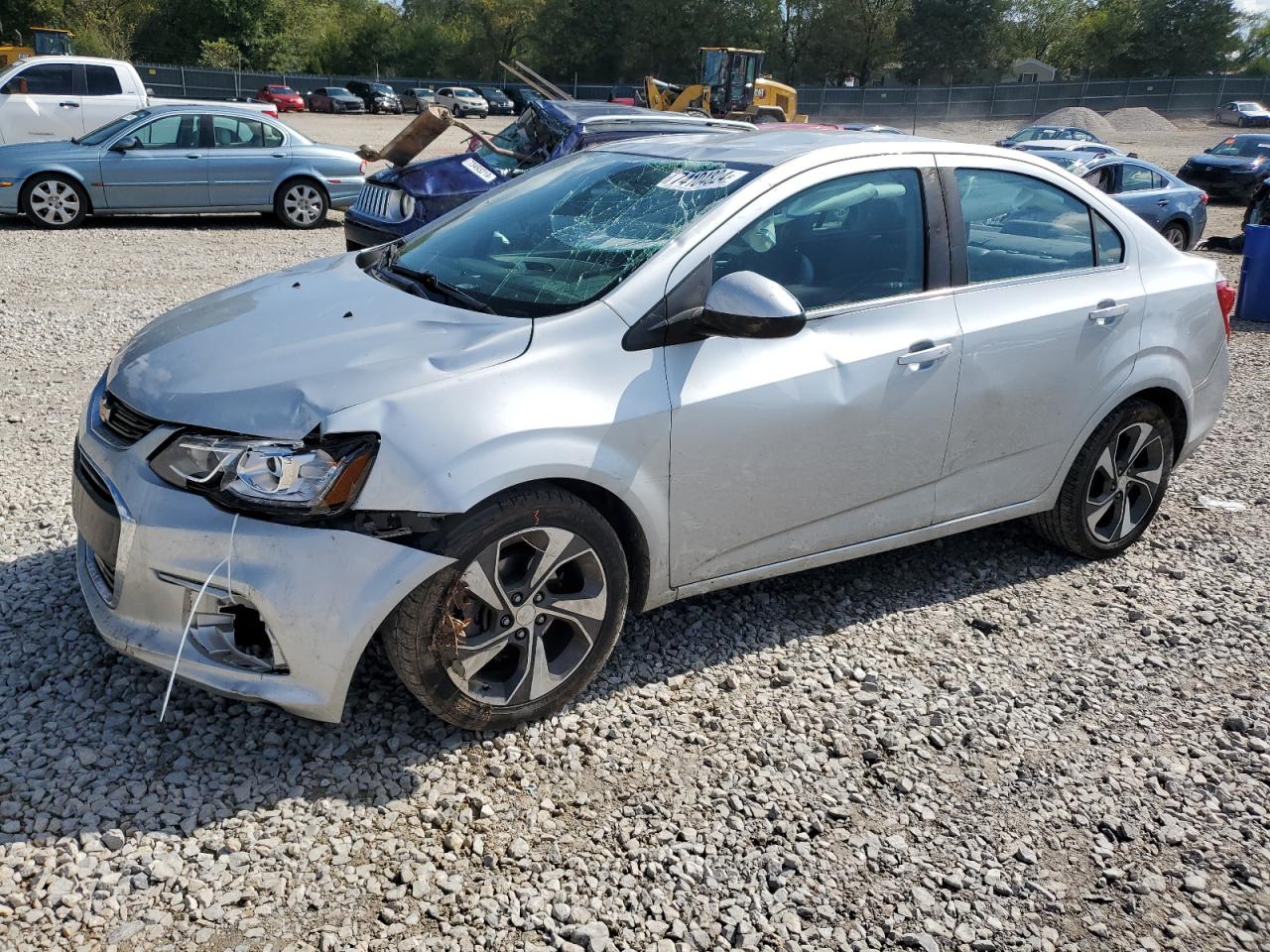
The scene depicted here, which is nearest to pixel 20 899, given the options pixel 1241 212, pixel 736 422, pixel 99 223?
pixel 736 422

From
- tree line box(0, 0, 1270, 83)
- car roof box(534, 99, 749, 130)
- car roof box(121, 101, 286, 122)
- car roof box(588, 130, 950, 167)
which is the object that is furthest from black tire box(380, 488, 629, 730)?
tree line box(0, 0, 1270, 83)

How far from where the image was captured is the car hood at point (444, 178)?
9.52 metres

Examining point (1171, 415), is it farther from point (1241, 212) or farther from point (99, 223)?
point (1241, 212)

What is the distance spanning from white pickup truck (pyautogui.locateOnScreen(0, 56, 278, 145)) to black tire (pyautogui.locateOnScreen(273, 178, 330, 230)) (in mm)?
1769

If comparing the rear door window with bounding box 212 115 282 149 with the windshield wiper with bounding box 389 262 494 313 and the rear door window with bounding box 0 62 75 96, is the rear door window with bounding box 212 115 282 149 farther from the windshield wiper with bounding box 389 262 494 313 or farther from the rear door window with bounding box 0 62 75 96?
the windshield wiper with bounding box 389 262 494 313

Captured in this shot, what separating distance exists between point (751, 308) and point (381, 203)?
7.09 m

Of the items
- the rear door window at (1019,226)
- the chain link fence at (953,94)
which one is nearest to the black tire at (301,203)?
the rear door window at (1019,226)

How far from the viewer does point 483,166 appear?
32.4 ft

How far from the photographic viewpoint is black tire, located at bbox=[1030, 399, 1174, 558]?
458cm

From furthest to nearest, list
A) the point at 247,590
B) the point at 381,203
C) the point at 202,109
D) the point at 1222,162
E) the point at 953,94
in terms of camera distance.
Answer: the point at 953,94 < the point at 1222,162 < the point at 202,109 < the point at 381,203 < the point at 247,590

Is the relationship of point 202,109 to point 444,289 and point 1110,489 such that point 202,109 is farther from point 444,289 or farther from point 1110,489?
point 1110,489

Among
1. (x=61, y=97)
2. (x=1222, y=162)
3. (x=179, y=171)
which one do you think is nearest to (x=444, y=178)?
(x=179, y=171)

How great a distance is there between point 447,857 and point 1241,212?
27.2 meters

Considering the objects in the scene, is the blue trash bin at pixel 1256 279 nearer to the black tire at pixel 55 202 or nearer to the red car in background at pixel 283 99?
the black tire at pixel 55 202
